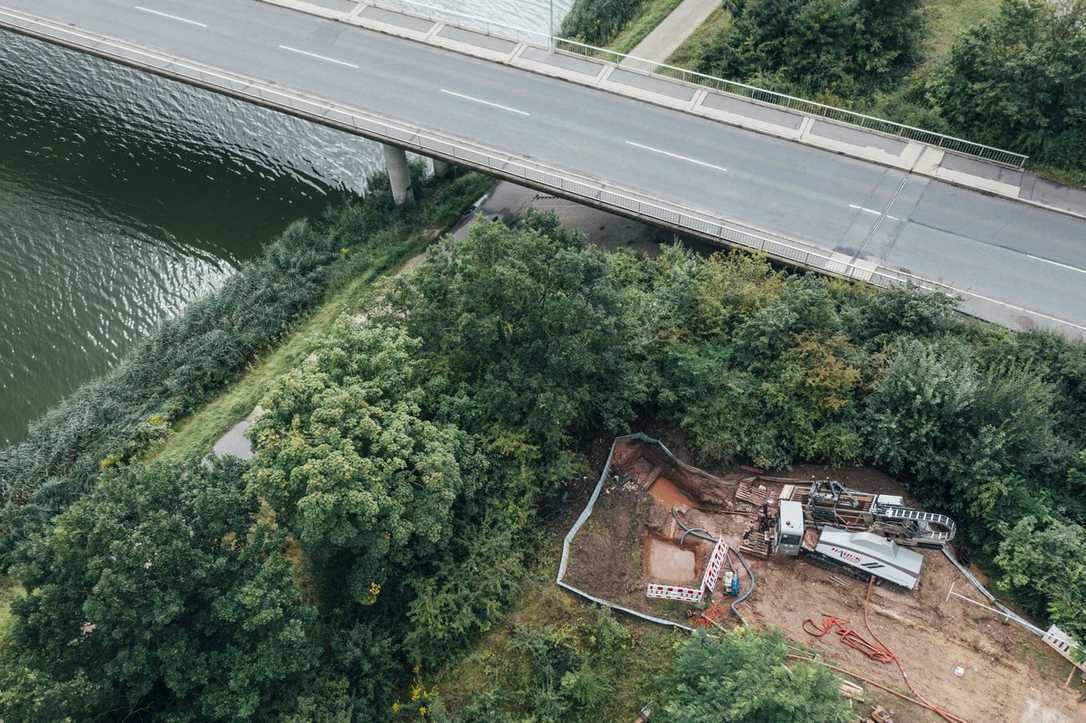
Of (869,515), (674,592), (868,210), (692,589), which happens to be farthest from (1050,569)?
(868,210)

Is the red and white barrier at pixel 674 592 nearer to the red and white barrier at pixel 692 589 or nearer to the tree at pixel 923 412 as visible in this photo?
the red and white barrier at pixel 692 589

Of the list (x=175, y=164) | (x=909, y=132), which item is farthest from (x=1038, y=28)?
(x=175, y=164)

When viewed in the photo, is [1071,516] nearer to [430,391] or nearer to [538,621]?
[538,621]

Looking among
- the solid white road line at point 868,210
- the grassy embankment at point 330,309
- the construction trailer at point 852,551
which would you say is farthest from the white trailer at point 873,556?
the grassy embankment at point 330,309

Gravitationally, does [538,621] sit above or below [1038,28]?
below

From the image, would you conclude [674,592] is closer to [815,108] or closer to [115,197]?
[815,108]

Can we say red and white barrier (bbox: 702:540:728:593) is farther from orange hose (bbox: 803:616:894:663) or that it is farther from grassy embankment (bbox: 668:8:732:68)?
grassy embankment (bbox: 668:8:732:68)
